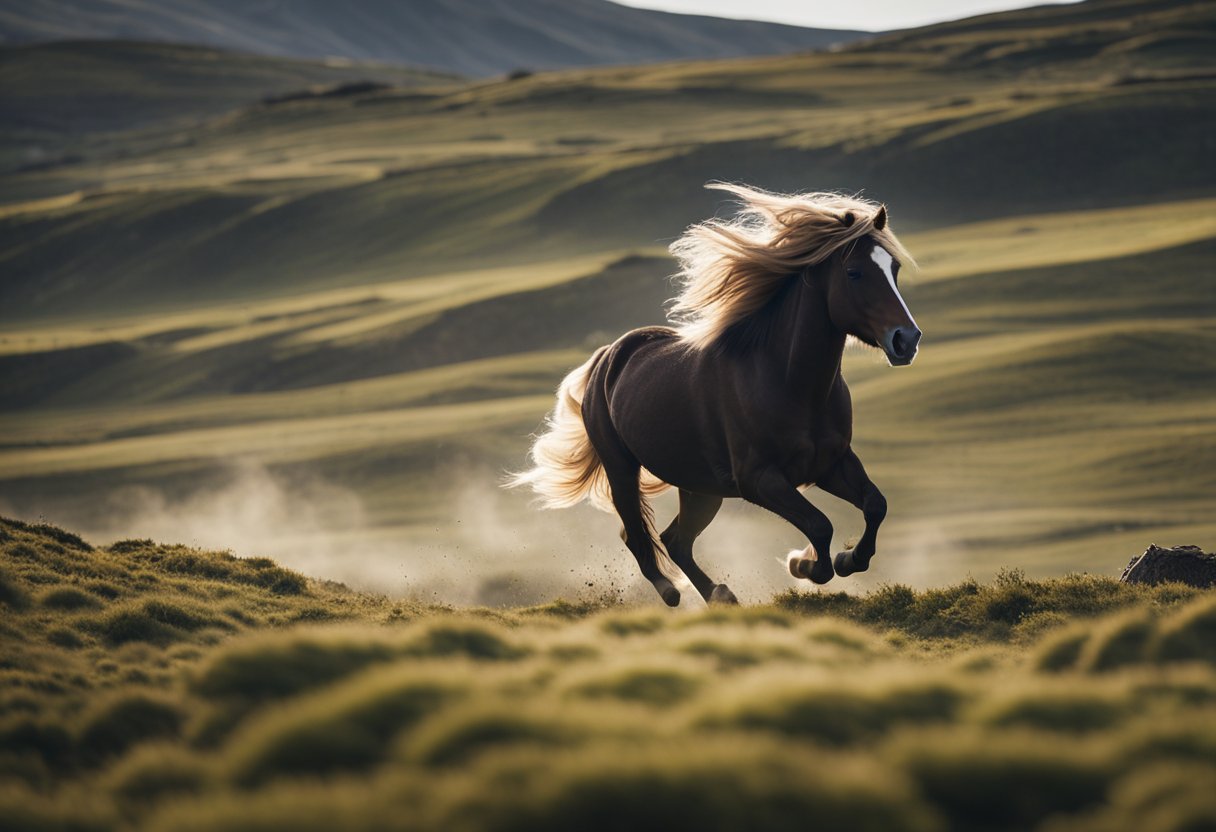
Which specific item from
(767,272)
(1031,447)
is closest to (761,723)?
(767,272)

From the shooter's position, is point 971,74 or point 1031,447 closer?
point 1031,447

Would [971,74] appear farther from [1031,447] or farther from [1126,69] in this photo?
[1031,447]

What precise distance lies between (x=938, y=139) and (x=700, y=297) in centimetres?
10054

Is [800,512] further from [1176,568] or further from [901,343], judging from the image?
[1176,568]

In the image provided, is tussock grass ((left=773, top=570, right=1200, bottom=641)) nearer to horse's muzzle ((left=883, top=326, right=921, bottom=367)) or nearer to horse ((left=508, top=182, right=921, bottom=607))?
horse ((left=508, top=182, right=921, bottom=607))

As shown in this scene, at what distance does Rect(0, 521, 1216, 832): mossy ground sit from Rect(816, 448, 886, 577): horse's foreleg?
6.51ft

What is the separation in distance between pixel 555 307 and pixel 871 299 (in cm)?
6581

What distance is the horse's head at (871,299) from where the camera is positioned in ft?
35.9

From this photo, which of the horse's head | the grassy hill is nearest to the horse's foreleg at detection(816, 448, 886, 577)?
the horse's head

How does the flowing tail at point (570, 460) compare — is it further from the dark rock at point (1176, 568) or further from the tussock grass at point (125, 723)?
the tussock grass at point (125, 723)

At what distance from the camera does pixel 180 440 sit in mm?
58625

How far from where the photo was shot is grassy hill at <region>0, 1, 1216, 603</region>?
4047cm

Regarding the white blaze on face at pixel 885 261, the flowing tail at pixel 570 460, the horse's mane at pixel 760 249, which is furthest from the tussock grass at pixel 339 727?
the flowing tail at pixel 570 460

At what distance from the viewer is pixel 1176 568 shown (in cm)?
1345
